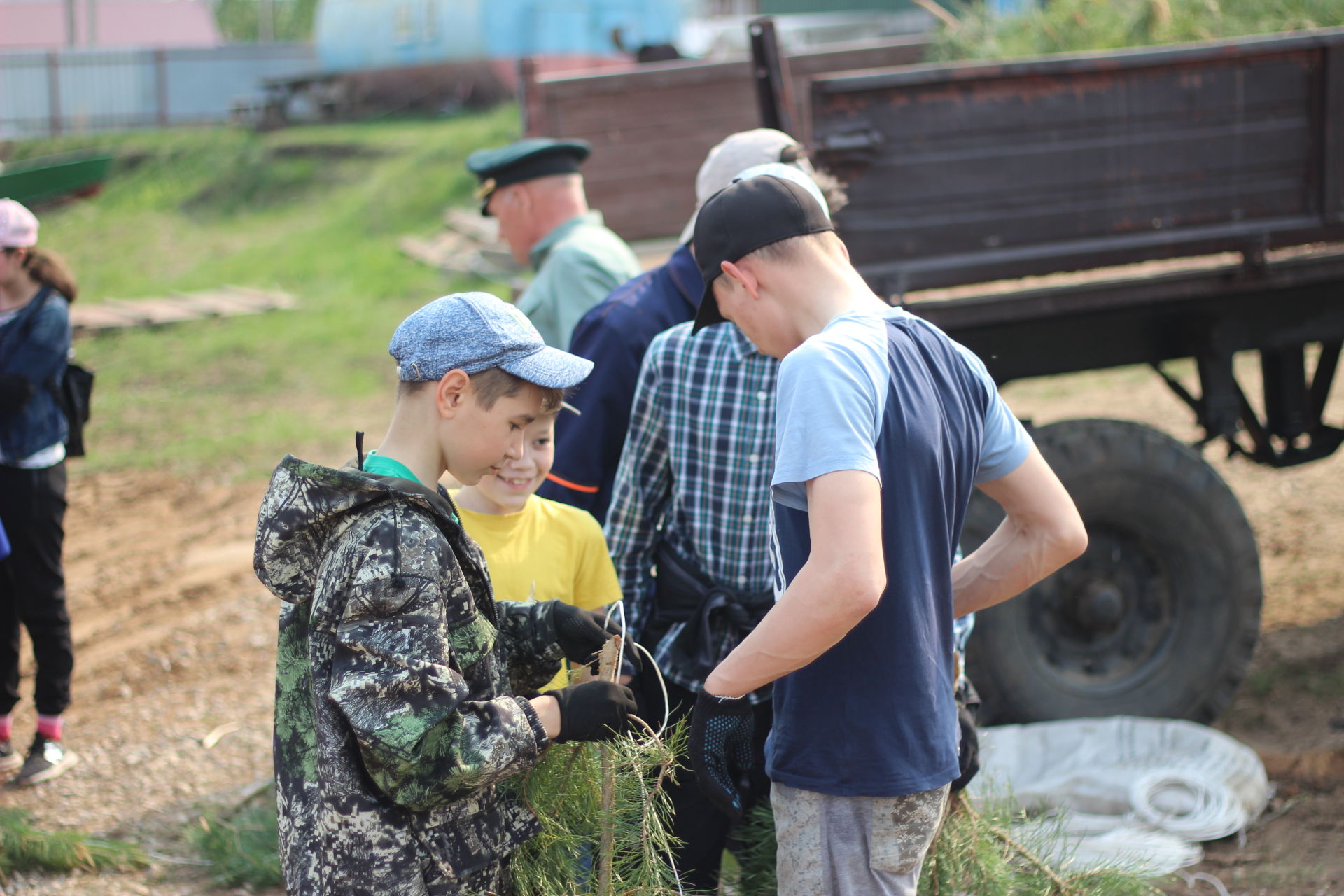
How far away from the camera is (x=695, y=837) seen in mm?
2539

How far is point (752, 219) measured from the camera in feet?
5.98

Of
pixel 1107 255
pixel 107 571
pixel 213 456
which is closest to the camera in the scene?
pixel 1107 255

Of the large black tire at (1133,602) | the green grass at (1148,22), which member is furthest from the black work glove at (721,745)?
the green grass at (1148,22)

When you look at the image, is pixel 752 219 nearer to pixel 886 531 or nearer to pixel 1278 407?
pixel 886 531

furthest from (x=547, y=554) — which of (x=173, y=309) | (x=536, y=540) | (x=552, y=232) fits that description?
(x=173, y=309)

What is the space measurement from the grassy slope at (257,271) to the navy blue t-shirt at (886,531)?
22.1 ft

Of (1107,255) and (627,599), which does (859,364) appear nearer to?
(627,599)

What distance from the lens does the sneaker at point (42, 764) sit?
164 inches

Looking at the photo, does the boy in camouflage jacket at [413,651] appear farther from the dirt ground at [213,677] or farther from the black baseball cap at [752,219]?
the dirt ground at [213,677]

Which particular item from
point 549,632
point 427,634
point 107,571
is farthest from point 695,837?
point 107,571

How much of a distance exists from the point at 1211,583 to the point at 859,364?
9.73 ft

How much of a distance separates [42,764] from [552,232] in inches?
106

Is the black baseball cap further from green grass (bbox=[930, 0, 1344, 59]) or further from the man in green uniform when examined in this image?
green grass (bbox=[930, 0, 1344, 59])

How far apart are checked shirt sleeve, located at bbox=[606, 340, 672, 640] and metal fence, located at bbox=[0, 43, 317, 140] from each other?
2211 cm
